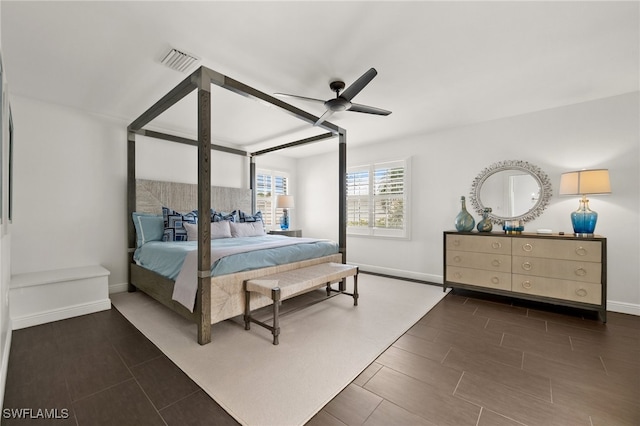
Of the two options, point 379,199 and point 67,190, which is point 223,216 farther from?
point 379,199

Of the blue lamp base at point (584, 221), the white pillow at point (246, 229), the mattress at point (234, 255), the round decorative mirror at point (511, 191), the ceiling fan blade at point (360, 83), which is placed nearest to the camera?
the ceiling fan blade at point (360, 83)

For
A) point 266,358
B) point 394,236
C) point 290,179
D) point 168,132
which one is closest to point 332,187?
point 290,179

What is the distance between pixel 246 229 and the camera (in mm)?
4445

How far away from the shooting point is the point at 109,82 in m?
2.86

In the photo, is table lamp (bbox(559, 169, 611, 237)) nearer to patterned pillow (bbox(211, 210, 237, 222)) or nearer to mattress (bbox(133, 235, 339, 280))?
mattress (bbox(133, 235, 339, 280))

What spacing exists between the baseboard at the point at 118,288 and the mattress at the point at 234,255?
0.47m

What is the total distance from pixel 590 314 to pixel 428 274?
1981 millimetres

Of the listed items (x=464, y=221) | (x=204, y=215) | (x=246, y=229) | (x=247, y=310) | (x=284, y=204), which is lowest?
(x=247, y=310)

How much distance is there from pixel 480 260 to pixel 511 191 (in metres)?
1.15

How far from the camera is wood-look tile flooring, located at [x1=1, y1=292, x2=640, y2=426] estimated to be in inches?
61.4

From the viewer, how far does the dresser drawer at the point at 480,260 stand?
3.52 meters

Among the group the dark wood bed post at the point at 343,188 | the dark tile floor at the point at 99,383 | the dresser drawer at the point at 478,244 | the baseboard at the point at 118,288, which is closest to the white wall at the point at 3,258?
the dark tile floor at the point at 99,383

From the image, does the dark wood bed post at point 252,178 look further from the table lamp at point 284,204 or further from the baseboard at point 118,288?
the baseboard at point 118,288

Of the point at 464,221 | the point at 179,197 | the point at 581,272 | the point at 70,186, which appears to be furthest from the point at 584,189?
the point at 70,186
